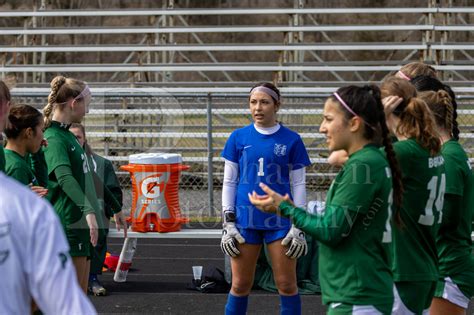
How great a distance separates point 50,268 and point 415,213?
2.03 metres

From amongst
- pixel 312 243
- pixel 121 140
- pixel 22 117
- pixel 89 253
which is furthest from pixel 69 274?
pixel 121 140

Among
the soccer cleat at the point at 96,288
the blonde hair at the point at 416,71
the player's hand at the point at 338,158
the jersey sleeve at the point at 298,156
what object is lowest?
the soccer cleat at the point at 96,288

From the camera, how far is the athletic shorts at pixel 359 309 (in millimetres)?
3398

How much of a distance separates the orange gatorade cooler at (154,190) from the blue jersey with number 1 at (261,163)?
95.1 inches

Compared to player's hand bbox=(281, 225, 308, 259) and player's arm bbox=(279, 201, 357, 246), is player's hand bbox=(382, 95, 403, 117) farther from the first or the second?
player's hand bbox=(281, 225, 308, 259)

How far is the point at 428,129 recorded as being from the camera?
12.2 ft

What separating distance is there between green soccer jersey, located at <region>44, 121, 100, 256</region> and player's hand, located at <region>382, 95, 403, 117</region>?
2.13 metres

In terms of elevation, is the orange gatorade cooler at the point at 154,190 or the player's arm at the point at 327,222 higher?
the player's arm at the point at 327,222

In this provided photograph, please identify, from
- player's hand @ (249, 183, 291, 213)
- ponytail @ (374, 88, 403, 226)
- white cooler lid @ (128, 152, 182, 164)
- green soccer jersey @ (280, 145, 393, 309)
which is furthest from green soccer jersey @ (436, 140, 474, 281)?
white cooler lid @ (128, 152, 182, 164)

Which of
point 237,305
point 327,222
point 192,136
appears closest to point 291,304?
point 237,305

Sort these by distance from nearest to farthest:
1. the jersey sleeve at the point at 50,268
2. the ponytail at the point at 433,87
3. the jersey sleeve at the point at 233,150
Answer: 1. the jersey sleeve at the point at 50,268
2. the ponytail at the point at 433,87
3. the jersey sleeve at the point at 233,150

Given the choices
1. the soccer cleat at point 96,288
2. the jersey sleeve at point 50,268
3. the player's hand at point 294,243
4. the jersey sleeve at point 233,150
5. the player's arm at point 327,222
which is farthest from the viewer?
the soccer cleat at point 96,288

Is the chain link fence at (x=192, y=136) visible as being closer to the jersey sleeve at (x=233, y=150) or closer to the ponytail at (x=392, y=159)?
the jersey sleeve at (x=233, y=150)

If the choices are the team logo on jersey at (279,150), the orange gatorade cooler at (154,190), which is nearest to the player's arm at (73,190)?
the team logo on jersey at (279,150)
